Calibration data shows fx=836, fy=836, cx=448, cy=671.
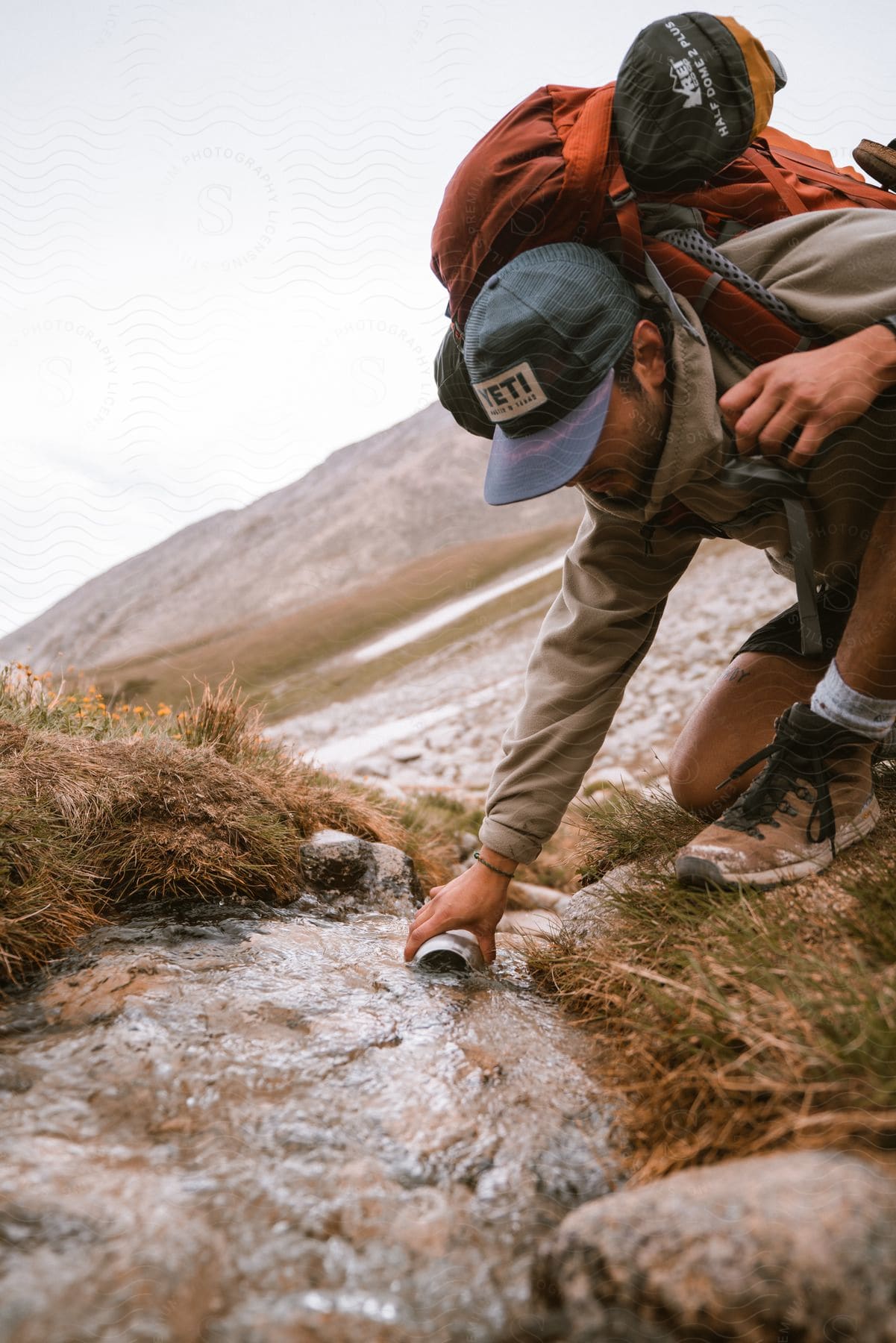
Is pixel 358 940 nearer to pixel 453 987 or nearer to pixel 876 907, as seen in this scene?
pixel 453 987

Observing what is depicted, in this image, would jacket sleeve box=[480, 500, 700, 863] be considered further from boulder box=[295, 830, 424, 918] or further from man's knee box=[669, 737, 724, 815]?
boulder box=[295, 830, 424, 918]

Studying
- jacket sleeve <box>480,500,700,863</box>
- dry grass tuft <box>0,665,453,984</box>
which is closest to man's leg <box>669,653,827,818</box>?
jacket sleeve <box>480,500,700,863</box>

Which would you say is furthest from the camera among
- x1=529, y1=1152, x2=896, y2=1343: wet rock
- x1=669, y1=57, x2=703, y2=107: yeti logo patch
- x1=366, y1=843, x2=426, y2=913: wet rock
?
x1=366, y1=843, x2=426, y2=913: wet rock

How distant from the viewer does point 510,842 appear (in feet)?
7.52

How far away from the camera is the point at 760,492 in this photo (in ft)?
6.84

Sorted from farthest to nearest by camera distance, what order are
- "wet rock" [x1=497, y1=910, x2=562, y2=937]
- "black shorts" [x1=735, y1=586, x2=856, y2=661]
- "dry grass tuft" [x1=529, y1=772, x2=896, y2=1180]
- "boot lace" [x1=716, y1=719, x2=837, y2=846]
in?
1. "black shorts" [x1=735, y1=586, x2=856, y2=661]
2. "wet rock" [x1=497, y1=910, x2=562, y2=937]
3. "boot lace" [x1=716, y1=719, x2=837, y2=846]
4. "dry grass tuft" [x1=529, y1=772, x2=896, y2=1180]

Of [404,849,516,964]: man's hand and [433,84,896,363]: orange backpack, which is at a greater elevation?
[433,84,896,363]: orange backpack

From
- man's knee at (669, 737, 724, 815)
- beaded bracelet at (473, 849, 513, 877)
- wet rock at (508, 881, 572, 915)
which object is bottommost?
A: wet rock at (508, 881, 572, 915)

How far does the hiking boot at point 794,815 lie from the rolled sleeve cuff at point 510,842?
39 centimetres

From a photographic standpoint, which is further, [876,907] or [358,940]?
[358,940]

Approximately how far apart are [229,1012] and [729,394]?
1.77 meters

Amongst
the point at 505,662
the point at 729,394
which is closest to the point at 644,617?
the point at 729,394

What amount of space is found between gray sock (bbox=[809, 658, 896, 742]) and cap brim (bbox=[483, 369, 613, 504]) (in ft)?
2.83

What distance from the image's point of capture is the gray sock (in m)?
2.08
